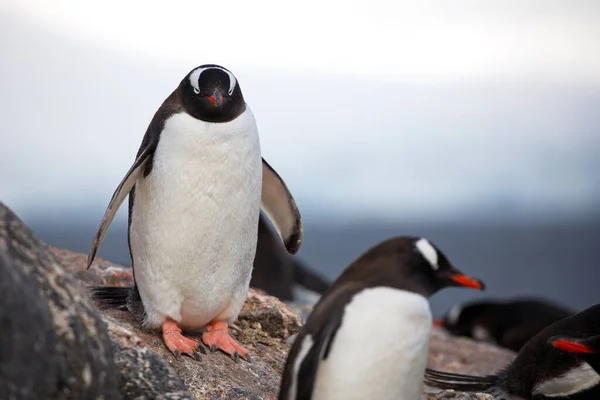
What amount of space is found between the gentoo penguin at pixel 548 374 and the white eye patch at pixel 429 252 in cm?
85

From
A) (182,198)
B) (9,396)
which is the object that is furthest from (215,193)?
(9,396)

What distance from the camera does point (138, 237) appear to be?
404 cm

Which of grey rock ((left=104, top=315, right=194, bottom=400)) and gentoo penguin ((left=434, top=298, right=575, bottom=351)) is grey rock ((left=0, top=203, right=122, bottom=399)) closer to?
grey rock ((left=104, top=315, right=194, bottom=400))

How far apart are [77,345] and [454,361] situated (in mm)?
5147

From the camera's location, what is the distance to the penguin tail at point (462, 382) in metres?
4.44

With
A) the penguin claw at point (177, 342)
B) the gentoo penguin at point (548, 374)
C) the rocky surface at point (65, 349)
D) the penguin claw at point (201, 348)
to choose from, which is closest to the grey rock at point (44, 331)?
the rocky surface at point (65, 349)

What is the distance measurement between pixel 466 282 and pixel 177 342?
1.49 metres

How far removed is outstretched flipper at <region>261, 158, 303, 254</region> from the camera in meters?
4.53

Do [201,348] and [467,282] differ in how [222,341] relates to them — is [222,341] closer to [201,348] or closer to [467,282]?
[201,348]

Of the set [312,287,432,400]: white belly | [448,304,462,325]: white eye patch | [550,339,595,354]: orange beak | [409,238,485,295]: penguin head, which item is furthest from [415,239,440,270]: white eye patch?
[448,304,462,325]: white eye patch

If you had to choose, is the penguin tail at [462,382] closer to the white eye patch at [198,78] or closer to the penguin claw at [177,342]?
the penguin claw at [177,342]

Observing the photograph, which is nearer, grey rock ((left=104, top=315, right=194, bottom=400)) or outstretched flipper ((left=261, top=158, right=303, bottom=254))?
grey rock ((left=104, top=315, right=194, bottom=400))

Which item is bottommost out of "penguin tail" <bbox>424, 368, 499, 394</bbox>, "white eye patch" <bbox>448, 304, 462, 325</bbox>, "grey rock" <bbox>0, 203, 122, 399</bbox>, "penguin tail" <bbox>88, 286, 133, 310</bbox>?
"white eye patch" <bbox>448, 304, 462, 325</bbox>

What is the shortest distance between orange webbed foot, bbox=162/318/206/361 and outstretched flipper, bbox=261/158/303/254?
2.71 ft
